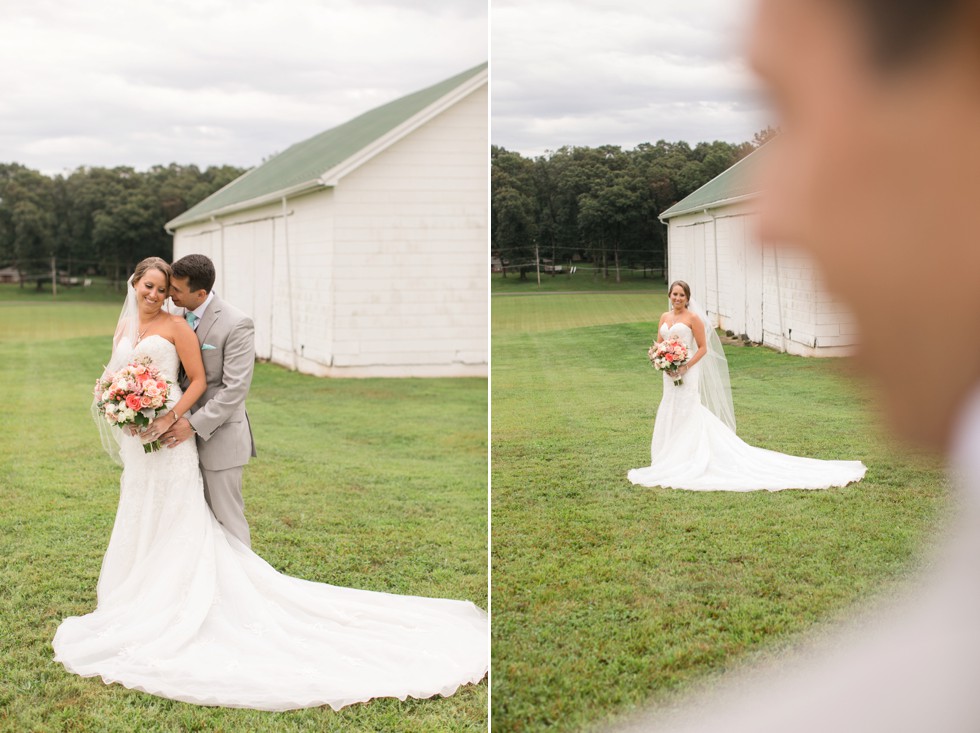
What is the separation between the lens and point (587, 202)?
327 centimetres

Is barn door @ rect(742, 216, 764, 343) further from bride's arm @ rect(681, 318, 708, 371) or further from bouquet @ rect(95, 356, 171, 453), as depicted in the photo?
bouquet @ rect(95, 356, 171, 453)

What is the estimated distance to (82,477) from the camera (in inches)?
303

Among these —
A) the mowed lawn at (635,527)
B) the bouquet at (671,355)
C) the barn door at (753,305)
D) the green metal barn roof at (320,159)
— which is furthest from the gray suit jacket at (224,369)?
the green metal barn roof at (320,159)

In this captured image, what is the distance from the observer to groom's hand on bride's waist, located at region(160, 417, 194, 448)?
4129 millimetres

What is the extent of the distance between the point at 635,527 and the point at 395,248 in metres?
10.6

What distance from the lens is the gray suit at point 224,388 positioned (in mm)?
4211

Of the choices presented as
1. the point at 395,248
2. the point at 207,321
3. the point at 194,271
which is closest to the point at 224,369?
the point at 207,321

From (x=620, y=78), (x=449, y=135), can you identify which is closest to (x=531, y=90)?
(x=620, y=78)

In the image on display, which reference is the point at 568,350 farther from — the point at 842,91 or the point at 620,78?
the point at 842,91

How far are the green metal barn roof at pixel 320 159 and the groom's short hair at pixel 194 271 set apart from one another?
932cm

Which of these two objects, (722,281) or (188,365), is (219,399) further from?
(722,281)

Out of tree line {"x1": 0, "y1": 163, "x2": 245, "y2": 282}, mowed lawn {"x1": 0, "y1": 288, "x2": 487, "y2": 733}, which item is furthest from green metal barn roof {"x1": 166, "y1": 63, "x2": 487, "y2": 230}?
mowed lawn {"x1": 0, "y1": 288, "x2": 487, "y2": 733}

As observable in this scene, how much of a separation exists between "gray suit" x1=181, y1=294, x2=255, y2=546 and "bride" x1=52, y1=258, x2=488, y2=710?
0.23ft

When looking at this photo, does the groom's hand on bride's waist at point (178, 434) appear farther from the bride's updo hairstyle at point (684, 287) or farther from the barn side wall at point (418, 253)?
the barn side wall at point (418, 253)
